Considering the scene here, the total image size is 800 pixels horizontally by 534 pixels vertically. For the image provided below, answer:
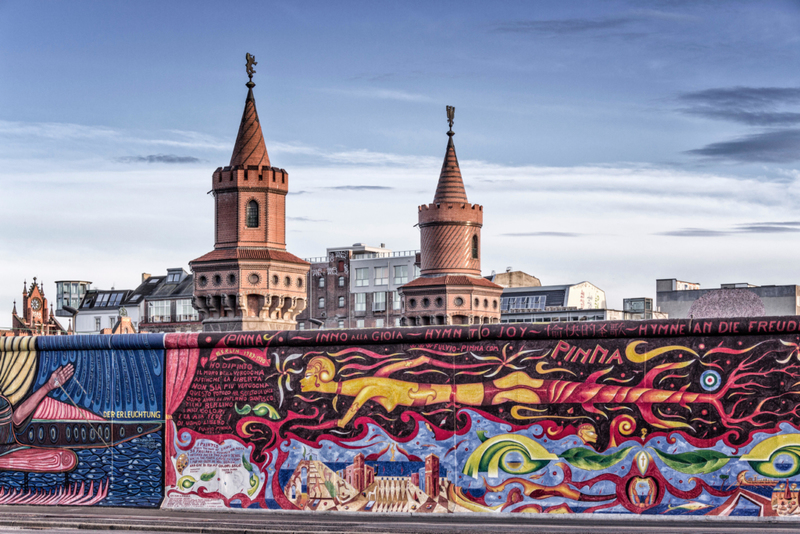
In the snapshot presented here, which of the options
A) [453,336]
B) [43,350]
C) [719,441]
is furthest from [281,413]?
[719,441]

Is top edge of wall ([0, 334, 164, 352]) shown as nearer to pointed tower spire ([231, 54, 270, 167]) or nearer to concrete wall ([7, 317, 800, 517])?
concrete wall ([7, 317, 800, 517])

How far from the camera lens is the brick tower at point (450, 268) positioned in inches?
2386

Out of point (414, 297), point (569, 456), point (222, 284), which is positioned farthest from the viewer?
point (414, 297)

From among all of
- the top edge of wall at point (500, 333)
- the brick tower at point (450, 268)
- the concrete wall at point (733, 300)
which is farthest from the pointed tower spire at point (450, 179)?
the top edge of wall at point (500, 333)

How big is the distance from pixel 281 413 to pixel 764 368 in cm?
723

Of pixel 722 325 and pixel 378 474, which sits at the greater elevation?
pixel 722 325

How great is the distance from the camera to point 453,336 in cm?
1572

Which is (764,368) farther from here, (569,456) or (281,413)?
(281,413)

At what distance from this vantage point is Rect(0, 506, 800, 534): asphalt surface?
14078 millimetres

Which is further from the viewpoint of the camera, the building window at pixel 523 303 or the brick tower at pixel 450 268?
the building window at pixel 523 303

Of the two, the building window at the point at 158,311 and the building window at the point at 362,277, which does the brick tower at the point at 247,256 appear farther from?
the building window at the point at 158,311

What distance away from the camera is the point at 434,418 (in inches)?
619

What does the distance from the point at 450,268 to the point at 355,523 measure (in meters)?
46.3

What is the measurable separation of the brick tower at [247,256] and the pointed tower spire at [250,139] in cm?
5
